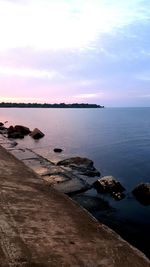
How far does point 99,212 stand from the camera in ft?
62.2

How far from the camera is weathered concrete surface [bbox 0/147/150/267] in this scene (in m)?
8.27

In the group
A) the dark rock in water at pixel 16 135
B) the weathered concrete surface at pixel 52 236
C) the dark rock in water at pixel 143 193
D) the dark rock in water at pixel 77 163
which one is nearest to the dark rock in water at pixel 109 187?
the dark rock in water at pixel 143 193

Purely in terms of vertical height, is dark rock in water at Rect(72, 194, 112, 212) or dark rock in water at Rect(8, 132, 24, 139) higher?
dark rock in water at Rect(8, 132, 24, 139)

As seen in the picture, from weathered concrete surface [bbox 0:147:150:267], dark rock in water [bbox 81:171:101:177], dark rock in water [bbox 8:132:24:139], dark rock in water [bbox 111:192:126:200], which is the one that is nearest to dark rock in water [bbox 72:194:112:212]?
dark rock in water [bbox 111:192:126:200]

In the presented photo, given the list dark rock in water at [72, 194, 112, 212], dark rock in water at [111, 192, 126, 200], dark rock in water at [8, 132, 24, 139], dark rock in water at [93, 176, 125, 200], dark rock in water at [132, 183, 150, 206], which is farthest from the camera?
dark rock in water at [8, 132, 24, 139]

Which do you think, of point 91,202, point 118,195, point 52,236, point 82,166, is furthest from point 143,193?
point 52,236

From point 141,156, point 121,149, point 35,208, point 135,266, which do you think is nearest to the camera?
point 135,266

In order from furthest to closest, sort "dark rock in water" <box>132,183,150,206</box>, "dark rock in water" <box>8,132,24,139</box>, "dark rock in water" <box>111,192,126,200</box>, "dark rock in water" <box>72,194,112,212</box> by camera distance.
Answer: "dark rock in water" <box>8,132,24,139</box> → "dark rock in water" <box>111,192,126,200</box> → "dark rock in water" <box>132,183,150,206</box> → "dark rock in water" <box>72,194,112,212</box>

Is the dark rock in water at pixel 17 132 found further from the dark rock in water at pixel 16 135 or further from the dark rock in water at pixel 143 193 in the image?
the dark rock in water at pixel 143 193

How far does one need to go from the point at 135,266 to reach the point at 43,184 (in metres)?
8.37

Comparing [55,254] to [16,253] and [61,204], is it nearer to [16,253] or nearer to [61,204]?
[16,253]

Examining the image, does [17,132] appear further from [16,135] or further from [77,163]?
[77,163]

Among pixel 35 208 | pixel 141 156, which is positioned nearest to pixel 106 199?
pixel 35 208

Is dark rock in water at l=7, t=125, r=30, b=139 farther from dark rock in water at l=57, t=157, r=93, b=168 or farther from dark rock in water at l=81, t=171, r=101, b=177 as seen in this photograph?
dark rock in water at l=81, t=171, r=101, b=177
